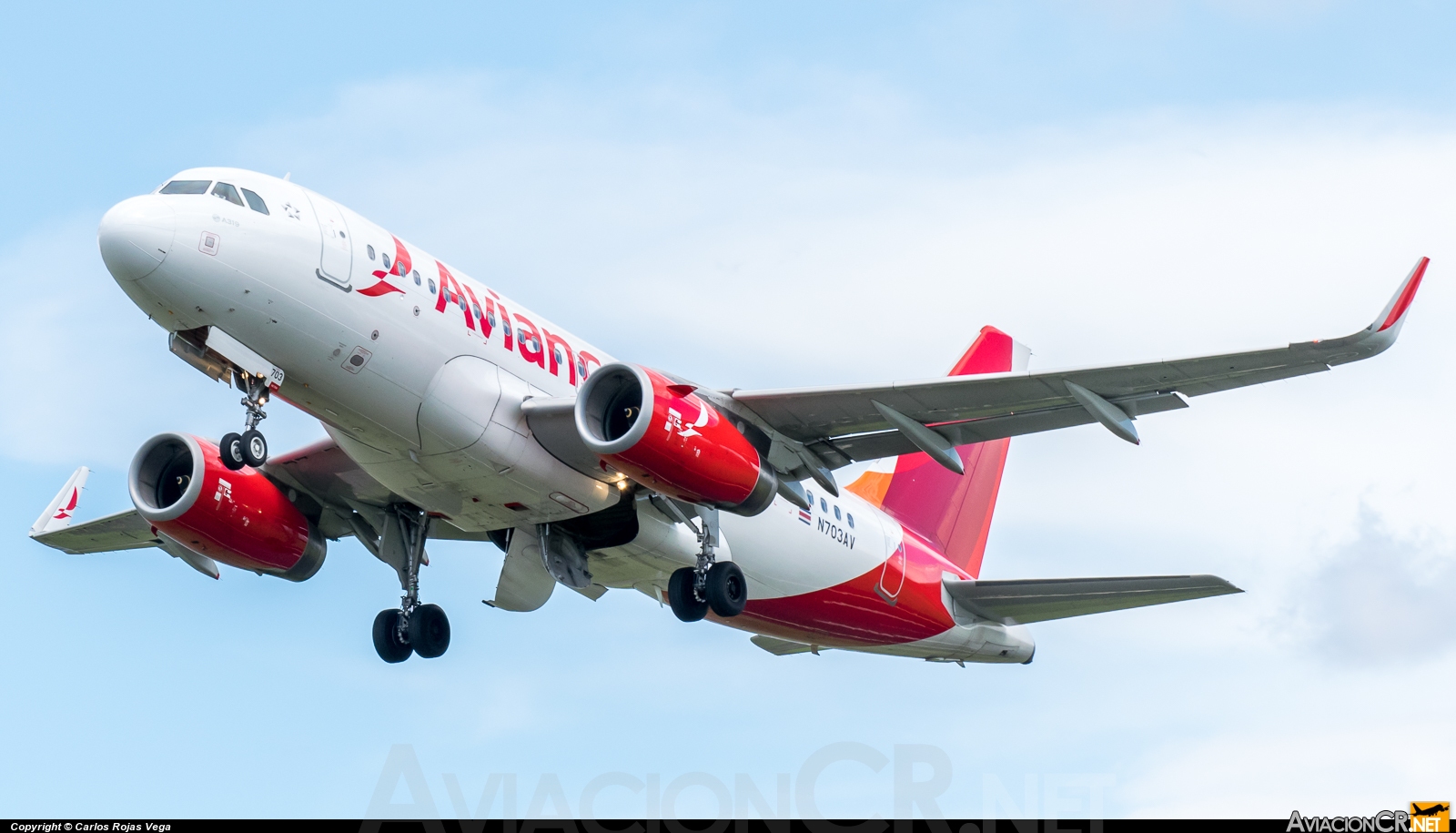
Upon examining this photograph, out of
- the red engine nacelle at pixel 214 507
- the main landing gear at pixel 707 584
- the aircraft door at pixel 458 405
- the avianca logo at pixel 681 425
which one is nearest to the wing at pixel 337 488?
the red engine nacelle at pixel 214 507

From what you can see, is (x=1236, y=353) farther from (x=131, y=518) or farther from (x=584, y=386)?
(x=131, y=518)

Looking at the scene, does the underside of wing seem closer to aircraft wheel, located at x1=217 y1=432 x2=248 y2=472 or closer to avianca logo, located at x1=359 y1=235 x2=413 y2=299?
aircraft wheel, located at x1=217 y1=432 x2=248 y2=472

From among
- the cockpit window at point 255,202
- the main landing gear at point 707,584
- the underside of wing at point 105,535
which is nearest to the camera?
the cockpit window at point 255,202

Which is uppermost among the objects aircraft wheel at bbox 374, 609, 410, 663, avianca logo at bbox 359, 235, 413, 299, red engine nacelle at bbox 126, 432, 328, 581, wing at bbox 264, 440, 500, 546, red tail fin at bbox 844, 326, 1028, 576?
red tail fin at bbox 844, 326, 1028, 576

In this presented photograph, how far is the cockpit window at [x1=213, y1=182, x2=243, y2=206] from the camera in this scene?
22422mm

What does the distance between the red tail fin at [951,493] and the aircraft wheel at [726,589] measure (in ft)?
24.3

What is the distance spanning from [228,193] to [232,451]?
11.6 ft

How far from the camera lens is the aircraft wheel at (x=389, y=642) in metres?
28.6

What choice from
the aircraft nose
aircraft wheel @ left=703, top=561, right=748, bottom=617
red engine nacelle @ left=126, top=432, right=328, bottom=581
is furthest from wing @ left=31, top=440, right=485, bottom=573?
the aircraft nose

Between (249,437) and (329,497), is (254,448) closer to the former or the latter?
(249,437)

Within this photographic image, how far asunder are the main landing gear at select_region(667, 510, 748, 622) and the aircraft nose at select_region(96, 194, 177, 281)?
368 inches

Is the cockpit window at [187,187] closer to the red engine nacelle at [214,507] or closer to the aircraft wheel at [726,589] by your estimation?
the red engine nacelle at [214,507]

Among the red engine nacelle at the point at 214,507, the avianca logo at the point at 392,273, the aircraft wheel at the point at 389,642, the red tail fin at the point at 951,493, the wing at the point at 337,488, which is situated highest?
the red tail fin at the point at 951,493

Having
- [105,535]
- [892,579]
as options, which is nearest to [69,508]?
[105,535]
